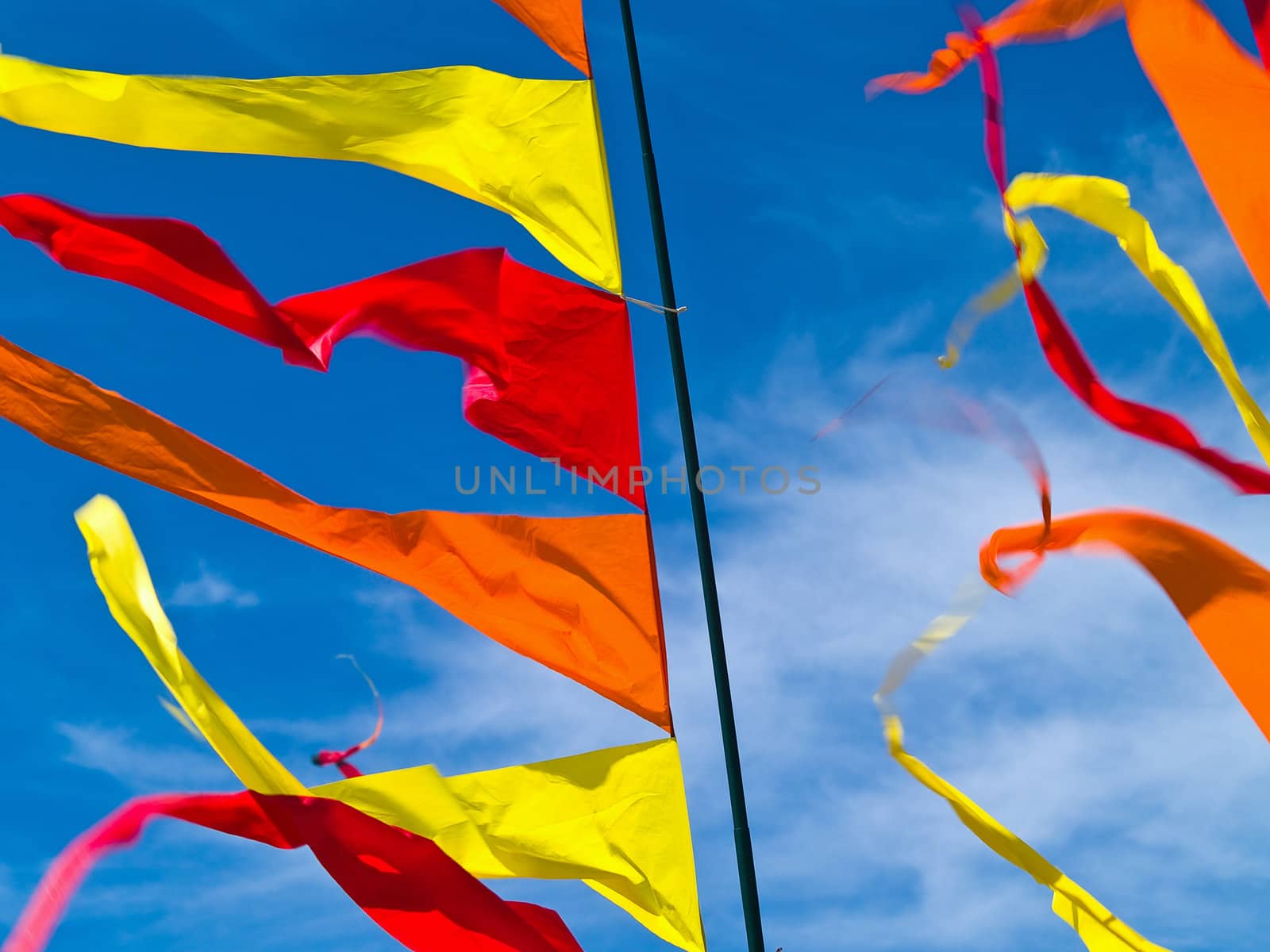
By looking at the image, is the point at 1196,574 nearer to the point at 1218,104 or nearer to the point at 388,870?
the point at 1218,104

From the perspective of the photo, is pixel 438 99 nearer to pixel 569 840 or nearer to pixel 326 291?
pixel 326 291

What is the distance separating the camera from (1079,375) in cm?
617

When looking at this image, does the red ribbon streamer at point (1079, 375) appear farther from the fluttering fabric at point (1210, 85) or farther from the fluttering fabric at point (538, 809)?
the fluttering fabric at point (538, 809)

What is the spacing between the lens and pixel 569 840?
778 cm

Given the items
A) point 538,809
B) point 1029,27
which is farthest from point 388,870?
point 1029,27

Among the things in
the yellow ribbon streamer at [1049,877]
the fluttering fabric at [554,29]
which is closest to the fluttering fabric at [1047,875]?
the yellow ribbon streamer at [1049,877]

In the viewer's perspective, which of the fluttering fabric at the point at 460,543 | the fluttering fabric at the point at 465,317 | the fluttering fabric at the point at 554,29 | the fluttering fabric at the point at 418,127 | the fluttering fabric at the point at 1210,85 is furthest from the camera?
the fluttering fabric at the point at 554,29

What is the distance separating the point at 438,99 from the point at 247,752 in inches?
166

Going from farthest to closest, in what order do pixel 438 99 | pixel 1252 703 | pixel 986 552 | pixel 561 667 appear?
1. pixel 438 99
2. pixel 561 667
3. pixel 986 552
4. pixel 1252 703

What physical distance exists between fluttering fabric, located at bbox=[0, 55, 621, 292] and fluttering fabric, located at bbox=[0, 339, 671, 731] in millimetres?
1618

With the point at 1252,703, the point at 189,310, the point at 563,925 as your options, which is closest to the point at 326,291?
the point at 189,310

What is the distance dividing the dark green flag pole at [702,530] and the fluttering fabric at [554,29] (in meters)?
0.35

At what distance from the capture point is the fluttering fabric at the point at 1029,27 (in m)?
6.48

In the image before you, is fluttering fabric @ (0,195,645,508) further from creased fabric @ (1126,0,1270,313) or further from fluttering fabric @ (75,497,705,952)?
creased fabric @ (1126,0,1270,313)
